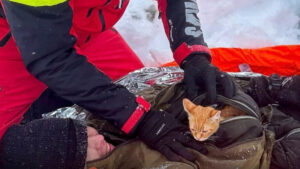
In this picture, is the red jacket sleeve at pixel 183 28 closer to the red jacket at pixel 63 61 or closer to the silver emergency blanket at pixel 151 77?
Answer: the silver emergency blanket at pixel 151 77

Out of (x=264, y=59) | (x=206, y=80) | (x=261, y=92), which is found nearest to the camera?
(x=206, y=80)

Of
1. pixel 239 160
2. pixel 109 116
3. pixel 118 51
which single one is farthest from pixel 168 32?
pixel 239 160

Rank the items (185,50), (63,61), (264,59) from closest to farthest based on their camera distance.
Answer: (63,61)
(185,50)
(264,59)

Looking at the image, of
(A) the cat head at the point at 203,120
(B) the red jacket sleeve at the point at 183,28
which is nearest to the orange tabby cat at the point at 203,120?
(A) the cat head at the point at 203,120

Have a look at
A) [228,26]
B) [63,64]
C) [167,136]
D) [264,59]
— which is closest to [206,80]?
[167,136]

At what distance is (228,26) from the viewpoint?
9.04 feet

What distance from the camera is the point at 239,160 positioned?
1311 mm

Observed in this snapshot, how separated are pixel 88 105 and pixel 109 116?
0.08 meters

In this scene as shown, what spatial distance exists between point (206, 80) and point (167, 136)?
0.89ft

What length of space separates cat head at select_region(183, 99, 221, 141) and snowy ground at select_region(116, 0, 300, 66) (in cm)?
139

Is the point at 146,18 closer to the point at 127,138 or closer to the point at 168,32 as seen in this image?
the point at 168,32

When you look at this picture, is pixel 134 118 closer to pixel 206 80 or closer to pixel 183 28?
pixel 206 80

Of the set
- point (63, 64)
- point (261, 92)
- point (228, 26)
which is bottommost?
point (228, 26)

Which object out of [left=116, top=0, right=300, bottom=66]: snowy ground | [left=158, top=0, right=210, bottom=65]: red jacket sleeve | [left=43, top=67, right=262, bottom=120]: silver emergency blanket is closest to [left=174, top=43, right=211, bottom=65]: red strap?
[left=158, top=0, right=210, bottom=65]: red jacket sleeve
